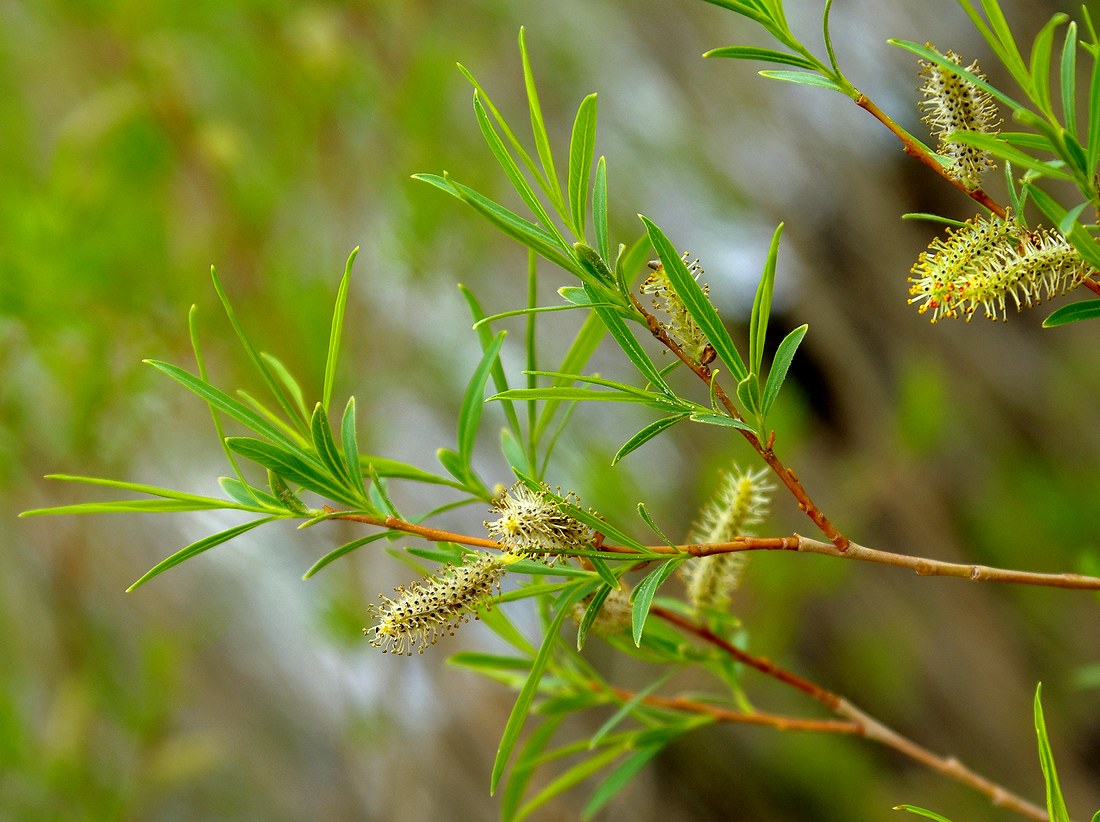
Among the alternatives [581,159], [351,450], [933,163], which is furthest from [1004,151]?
[351,450]

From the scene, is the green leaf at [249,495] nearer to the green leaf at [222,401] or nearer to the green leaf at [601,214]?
the green leaf at [222,401]

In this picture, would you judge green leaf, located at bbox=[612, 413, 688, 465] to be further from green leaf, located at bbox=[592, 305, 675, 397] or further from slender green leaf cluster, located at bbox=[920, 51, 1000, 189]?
slender green leaf cluster, located at bbox=[920, 51, 1000, 189]

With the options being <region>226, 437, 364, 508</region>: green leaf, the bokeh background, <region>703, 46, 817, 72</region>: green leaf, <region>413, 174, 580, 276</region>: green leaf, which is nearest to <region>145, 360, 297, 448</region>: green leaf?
<region>226, 437, 364, 508</region>: green leaf

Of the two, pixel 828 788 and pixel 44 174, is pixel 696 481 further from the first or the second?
pixel 44 174

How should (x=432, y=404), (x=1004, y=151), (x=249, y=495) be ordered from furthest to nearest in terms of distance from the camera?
1. (x=432, y=404)
2. (x=249, y=495)
3. (x=1004, y=151)

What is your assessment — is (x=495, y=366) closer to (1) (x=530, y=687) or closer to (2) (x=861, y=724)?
(1) (x=530, y=687)

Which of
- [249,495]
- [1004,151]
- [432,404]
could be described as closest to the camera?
[1004,151]

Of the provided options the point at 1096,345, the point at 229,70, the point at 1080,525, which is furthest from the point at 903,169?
the point at 229,70
